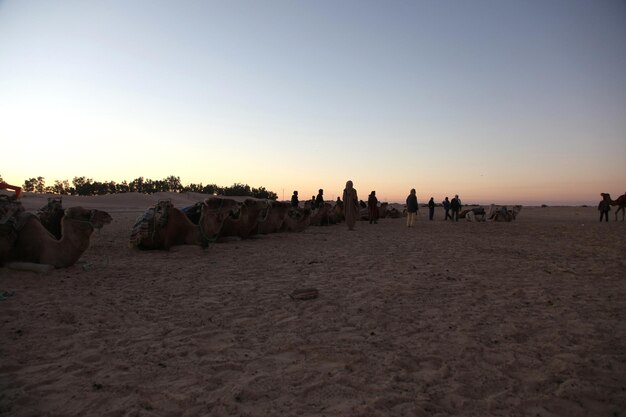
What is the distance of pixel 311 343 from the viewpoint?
3.73 metres

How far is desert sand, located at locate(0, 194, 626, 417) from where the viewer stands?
269cm

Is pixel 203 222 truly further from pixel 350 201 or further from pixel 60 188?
pixel 60 188

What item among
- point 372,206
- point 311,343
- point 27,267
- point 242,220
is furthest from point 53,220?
point 372,206

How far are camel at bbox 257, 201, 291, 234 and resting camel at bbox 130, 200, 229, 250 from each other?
355cm

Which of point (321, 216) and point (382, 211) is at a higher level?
point (382, 211)

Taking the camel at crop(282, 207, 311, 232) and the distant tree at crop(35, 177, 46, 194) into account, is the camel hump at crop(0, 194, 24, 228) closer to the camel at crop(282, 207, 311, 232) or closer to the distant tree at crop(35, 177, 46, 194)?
the camel at crop(282, 207, 311, 232)

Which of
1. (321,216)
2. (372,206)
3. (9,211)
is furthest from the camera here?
(372,206)

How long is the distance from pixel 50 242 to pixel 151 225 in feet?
9.28

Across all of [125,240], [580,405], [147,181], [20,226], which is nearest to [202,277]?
[20,226]

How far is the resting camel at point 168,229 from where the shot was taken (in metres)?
9.45

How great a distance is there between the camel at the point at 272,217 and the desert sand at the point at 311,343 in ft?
22.4

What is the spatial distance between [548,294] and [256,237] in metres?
9.28

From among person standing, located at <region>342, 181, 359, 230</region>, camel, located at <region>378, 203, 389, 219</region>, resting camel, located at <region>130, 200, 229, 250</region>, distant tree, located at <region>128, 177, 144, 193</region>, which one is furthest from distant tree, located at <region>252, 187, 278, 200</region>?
resting camel, located at <region>130, 200, 229, 250</region>

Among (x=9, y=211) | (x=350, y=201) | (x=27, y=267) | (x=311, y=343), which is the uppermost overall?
(x=350, y=201)
